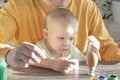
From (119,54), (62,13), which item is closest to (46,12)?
(62,13)

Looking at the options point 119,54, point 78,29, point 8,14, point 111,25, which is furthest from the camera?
point 111,25

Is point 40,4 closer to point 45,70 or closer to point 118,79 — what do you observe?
point 45,70

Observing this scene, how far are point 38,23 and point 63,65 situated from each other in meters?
0.52

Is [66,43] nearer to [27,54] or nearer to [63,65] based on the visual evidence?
[63,65]

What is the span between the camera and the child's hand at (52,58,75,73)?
4.89 ft

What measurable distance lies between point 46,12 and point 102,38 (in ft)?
1.20

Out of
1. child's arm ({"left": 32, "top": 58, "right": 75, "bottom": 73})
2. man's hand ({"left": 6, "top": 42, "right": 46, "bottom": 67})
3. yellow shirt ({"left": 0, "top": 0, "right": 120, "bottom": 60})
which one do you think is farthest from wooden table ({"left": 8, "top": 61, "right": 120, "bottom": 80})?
yellow shirt ({"left": 0, "top": 0, "right": 120, "bottom": 60})

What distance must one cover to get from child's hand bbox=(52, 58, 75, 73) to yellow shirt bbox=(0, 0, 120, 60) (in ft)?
1.46

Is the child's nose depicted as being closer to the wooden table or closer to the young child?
the young child

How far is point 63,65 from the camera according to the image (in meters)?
1.49

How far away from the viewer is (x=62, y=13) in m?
1.78

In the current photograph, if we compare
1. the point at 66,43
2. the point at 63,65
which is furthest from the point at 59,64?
the point at 66,43

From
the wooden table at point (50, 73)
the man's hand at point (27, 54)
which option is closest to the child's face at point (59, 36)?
the wooden table at point (50, 73)

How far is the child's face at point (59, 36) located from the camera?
1.71m
